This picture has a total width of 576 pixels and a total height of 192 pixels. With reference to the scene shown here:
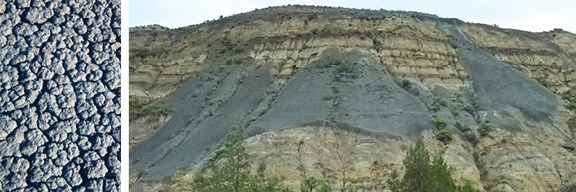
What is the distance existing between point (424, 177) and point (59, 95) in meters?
11.9

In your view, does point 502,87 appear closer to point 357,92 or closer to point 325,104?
point 357,92

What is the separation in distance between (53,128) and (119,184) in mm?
698

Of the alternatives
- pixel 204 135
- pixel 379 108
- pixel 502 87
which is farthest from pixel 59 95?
pixel 502 87

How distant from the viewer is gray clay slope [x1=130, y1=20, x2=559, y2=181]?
21953 mm

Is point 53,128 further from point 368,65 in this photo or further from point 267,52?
point 267,52

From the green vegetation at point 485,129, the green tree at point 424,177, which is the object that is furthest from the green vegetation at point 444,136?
the green tree at point 424,177

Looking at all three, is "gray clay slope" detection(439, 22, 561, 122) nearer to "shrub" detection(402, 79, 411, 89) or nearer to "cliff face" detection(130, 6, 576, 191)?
"cliff face" detection(130, 6, 576, 191)

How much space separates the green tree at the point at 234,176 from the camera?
17031 millimetres

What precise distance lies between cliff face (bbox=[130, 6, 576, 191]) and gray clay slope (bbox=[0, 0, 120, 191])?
14.2m

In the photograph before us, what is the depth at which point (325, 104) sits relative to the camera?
22938 mm

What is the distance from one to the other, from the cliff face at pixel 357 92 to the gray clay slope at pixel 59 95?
1418 centimetres

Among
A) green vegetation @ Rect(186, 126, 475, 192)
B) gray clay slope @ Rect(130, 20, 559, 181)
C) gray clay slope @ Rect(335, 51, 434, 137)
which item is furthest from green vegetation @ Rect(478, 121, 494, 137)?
green vegetation @ Rect(186, 126, 475, 192)

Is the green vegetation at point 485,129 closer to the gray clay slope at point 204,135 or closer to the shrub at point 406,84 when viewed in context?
the shrub at point 406,84

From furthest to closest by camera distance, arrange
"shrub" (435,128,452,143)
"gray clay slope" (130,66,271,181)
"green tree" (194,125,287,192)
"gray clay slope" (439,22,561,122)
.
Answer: "gray clay slope" (439,22,561,122), "shrub" (435,128,452,143), "gray clay slope" (130,66,271,181), "green tree" (194,125,287,192)
